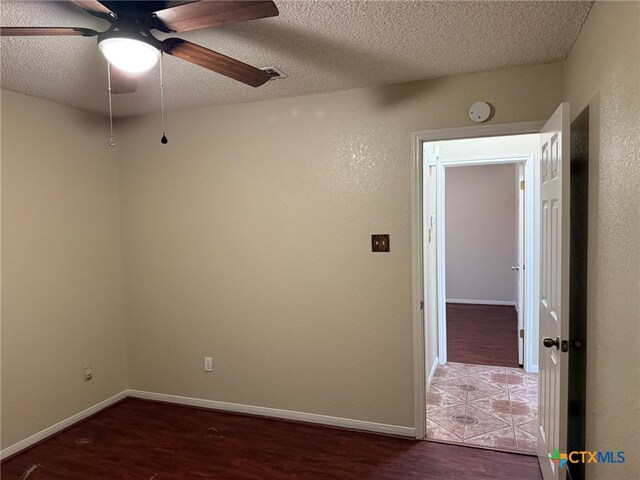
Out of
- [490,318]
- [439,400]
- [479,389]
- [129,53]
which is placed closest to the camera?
[129,53]

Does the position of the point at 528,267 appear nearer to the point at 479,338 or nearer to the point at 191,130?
the point at 479,338

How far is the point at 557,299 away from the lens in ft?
6.33

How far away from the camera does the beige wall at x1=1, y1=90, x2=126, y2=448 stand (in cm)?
279

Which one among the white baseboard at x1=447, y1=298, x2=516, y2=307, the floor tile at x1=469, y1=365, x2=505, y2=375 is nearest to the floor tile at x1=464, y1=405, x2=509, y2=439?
the floor tile at x1=469, y1=365, x2=505, y2=375

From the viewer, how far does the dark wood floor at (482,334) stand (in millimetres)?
4527

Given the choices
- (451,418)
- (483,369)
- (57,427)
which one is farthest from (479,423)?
(57,427)

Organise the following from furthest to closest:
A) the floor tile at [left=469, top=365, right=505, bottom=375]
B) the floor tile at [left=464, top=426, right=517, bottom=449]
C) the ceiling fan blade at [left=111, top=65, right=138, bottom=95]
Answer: the floor tile at [left=469, top=365, right=505, bottom=375] < the floor tile at [left=464, top=426, right=517, bottom=449] < the ceiling fan blade at [left=111, top=65, right=138, bottom=95]

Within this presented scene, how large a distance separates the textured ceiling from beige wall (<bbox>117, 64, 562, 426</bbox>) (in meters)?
0.22

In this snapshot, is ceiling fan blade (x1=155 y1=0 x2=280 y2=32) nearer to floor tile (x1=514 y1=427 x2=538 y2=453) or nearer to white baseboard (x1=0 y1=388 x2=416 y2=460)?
Answer: white baseboard (x1=0 y1=388 x2=416 y2=460)

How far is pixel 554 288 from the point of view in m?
2.03

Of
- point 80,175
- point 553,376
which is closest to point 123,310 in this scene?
point 80,175

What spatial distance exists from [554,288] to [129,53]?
204 cm

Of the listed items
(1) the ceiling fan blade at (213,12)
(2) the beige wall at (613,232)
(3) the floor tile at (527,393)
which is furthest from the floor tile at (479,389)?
(1) the ceiling fan blade at (213,12)

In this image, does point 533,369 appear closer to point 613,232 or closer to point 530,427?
point 530,427
